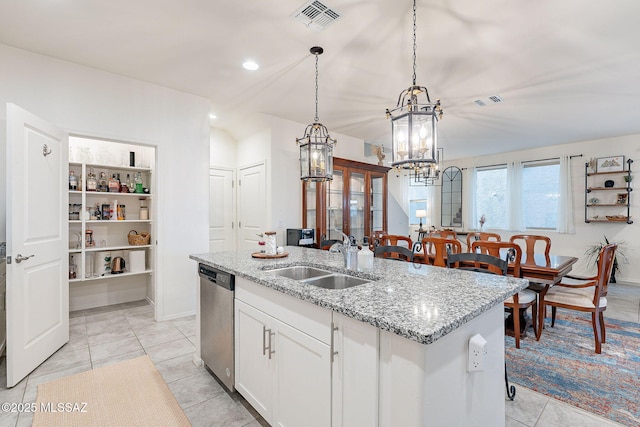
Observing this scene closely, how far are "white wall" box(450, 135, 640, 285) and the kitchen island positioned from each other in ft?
18.6

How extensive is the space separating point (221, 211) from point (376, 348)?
15.0 ft

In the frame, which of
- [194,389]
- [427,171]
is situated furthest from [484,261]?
[194,389]

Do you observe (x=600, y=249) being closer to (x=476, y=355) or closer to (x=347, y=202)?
(x=347, y=202)

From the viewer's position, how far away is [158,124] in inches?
140

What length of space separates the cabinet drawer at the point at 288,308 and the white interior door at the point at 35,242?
5.80ft

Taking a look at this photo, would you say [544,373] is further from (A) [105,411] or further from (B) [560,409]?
(A) [105,411]

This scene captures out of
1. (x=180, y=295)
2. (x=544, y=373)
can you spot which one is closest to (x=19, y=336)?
(x=180, y=295)

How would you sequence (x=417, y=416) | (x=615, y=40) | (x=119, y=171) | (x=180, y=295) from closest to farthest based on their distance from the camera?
(x=417, y=416), (x=615, y=40), (x=180, y=295), (x=119, y=171)

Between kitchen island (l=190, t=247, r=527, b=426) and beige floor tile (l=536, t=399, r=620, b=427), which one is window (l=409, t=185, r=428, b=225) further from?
kitchen island (l=190, t=247, r=527, b=426)

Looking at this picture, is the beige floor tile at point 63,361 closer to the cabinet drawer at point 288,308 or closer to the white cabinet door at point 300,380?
the cabinet drawer at point 288,308

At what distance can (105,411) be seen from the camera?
196cm

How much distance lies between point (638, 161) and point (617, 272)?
2033 mm

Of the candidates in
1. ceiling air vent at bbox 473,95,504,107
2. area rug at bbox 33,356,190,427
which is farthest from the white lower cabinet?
ceiling air vent at bbox 473,95,504,107

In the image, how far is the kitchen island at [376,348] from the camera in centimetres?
105
